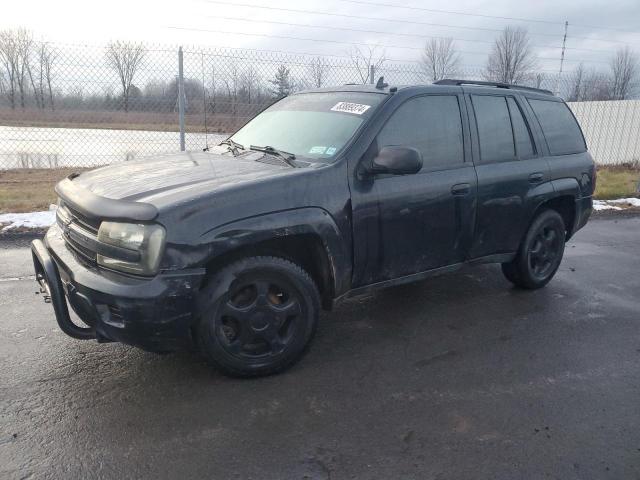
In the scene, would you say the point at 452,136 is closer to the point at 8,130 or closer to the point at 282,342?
the point at 282,342

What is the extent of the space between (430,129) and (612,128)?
14855 millimetres

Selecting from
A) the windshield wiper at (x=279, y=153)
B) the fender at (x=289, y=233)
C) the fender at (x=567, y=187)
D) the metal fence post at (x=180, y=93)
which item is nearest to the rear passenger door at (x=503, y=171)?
the fender at (x=567, y=187)

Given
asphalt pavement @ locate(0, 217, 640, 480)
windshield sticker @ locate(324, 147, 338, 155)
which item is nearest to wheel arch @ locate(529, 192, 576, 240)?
asphalt pavement @ locate(0, 217, 640, 480)

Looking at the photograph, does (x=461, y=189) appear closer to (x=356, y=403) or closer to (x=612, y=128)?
(x=356, y=403)

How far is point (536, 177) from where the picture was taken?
4.73 metres

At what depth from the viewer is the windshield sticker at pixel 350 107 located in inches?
152

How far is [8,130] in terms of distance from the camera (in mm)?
9148

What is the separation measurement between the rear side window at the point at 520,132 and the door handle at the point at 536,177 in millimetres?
173

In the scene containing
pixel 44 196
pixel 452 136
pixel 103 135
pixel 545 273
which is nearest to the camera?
pixel 452 136

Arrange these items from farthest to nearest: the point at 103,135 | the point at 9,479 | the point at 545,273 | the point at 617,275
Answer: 1. the point at 103,135
2. the point at 617,275
3. the point at 545,273
4. the point at 9,479

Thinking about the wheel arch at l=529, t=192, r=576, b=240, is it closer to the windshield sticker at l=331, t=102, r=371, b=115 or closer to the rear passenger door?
the rear passenger door

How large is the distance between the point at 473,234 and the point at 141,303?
8.83ft

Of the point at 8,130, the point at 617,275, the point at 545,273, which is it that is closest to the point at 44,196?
the point at 8,130

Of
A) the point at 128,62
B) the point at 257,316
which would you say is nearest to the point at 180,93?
the point at 128,62
